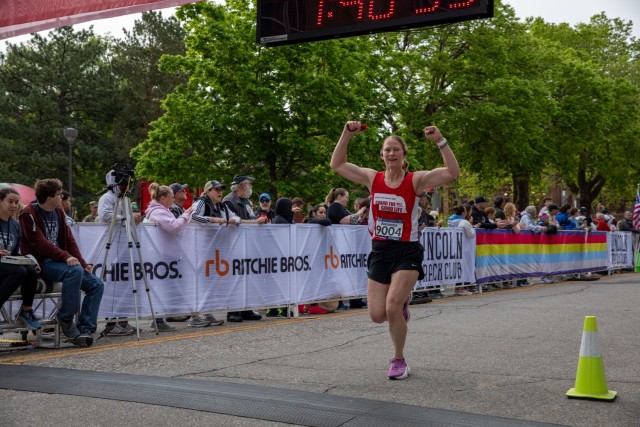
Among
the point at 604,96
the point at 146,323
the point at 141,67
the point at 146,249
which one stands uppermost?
the point at 141,67

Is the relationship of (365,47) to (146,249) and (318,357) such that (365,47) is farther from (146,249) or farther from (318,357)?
(318,357)

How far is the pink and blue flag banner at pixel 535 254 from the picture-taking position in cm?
1759

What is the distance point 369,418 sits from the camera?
203 inches

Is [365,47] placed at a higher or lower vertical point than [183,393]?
higher

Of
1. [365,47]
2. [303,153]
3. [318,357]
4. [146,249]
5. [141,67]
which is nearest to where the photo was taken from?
[318,357]

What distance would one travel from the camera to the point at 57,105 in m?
52.8

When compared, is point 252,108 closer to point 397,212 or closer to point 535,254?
point 535,254

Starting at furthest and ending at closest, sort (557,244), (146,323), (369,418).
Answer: (557,244) < (146,323) < (369,418)

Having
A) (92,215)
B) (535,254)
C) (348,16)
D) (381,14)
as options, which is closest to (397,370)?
(381,14)

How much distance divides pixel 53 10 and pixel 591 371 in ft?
16.7

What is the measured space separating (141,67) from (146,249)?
154 ft

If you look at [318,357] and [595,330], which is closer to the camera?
[595,330]


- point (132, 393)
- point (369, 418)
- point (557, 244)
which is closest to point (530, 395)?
point (369, 418)

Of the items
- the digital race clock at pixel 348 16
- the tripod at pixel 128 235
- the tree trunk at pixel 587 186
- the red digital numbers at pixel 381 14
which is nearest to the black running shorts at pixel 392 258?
the digital race clock at pixel 348 16
